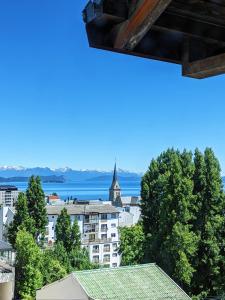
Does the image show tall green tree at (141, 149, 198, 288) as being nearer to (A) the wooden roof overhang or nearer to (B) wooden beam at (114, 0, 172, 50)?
(A) the wooden roof overhang

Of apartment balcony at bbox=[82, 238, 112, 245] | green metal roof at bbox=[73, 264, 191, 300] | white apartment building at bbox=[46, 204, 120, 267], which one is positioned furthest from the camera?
apartment balcony at bbox=[82, 238, 112, 245]

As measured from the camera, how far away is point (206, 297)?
71.3 ft

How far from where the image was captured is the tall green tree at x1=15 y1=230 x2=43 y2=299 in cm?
2722

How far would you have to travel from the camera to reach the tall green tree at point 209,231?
22328 millimetres

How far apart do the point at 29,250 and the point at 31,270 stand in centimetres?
135

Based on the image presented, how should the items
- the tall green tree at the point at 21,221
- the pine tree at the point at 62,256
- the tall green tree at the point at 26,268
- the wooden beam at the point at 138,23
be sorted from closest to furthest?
the wooden beam at the point at 138,23 → the tall green tree at the point at 26,268 → the pine tree at the point at 62,256 → the tall green tree at the point at 21,221

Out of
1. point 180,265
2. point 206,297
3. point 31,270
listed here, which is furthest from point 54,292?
point 31,270

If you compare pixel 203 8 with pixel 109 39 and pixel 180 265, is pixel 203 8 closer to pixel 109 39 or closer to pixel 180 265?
pixel 109 39

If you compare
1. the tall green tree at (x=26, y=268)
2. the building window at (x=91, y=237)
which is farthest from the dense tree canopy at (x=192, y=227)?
the building window at (x=91, y=237)

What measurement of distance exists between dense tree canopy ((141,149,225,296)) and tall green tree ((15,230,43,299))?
798 centimetres

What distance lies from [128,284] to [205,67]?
1518 centimetres

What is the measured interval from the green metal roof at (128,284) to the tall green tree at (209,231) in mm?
4718

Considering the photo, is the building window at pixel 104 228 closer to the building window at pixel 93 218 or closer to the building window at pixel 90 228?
the building window at pixel 90 228

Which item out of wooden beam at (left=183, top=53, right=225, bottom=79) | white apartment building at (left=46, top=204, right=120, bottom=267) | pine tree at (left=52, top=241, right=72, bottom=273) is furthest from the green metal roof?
white apartment building at (left=46, top=204, right=120, bottom=267)
